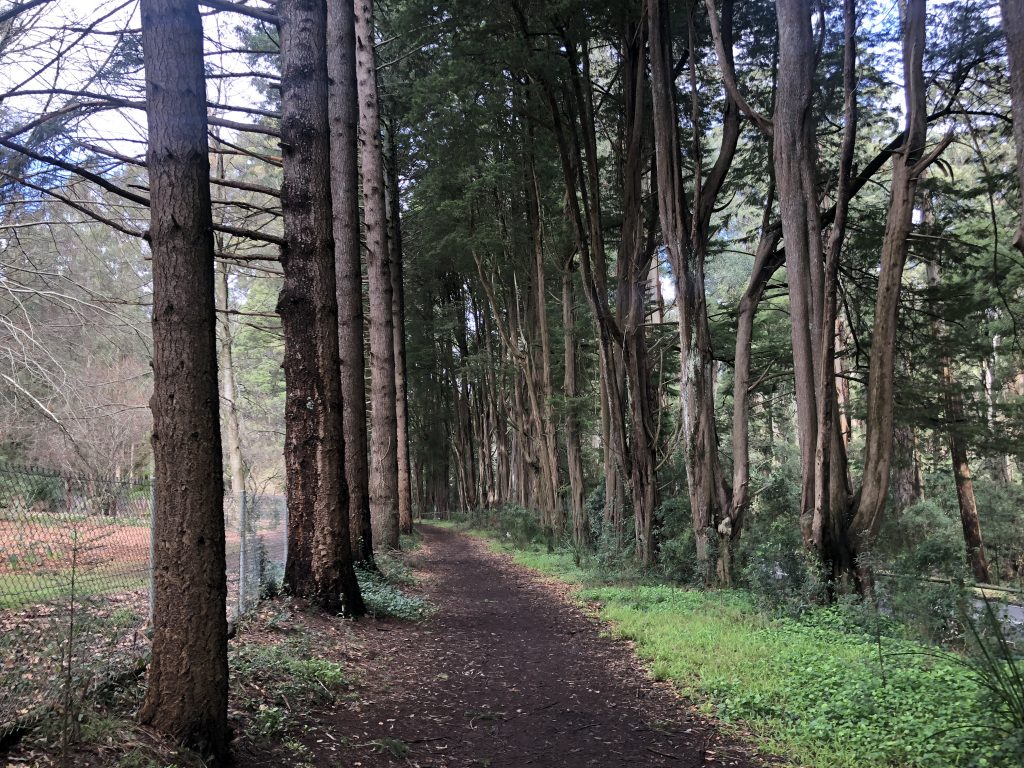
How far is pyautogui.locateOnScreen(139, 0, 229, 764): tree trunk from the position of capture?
140 inches

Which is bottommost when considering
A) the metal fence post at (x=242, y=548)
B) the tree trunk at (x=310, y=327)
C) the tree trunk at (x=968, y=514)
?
the tree trunk at (x=968, y=514)

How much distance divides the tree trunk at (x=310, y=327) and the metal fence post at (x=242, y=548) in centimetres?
48

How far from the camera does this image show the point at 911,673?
4.96 metres

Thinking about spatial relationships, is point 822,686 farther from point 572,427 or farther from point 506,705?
point 572,427

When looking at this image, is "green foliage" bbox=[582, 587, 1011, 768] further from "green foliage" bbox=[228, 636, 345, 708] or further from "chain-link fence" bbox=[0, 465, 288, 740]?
"chain-link fence" bbox=[0, 465, 288, 740]

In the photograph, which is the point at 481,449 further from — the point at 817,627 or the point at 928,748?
the point at 928,748

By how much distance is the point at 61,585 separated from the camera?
11.8 ft

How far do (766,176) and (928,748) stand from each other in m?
12.1

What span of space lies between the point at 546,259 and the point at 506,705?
53.4 ft

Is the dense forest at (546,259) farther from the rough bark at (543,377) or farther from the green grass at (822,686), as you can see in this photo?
the green grass at (822,686)

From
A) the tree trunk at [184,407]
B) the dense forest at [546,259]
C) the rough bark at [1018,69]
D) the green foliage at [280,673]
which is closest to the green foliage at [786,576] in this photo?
the dense forest at [546,259]

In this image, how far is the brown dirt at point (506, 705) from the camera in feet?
14.0

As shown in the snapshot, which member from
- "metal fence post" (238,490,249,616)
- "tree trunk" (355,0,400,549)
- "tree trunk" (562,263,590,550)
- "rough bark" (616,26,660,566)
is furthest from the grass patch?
"tree trunk" (562,263,590,550)

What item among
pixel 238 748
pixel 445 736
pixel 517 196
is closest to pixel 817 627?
pixel 445 736
